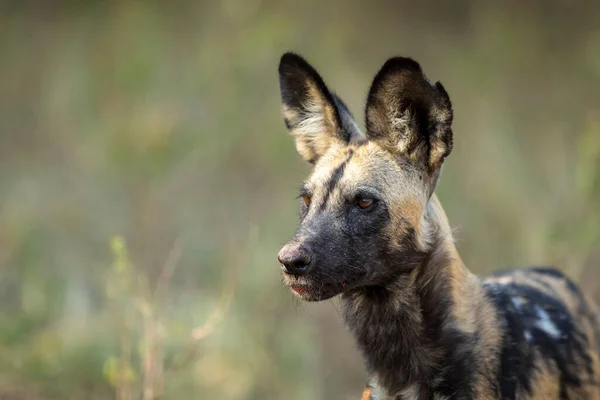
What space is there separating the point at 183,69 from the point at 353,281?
5.59 m

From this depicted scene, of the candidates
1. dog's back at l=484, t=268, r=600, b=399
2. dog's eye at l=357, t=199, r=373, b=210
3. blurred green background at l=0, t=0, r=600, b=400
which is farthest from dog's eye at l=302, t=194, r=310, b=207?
blurred green background at l=0, t=0, r=600, b=400

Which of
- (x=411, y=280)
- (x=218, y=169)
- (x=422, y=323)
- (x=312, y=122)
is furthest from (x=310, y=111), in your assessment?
(x=218, y=169)

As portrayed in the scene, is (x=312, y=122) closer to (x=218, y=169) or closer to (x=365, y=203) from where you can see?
(x=365, y=203)

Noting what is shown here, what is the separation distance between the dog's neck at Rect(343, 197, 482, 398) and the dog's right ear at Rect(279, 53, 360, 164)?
595mm

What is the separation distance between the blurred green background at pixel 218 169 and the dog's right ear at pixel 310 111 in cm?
108

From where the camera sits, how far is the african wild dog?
321 cm

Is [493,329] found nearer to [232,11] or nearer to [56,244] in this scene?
[56,244]

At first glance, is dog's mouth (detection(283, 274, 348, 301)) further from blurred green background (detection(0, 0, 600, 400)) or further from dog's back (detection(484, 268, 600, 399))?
blurred green background (detection(0, 0, 600, 400))

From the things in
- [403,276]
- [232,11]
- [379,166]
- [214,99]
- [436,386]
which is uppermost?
[232,11]

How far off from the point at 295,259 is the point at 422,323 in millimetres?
543

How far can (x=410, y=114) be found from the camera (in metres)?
3.44

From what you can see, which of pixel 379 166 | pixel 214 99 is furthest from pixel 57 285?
pixel 379 166

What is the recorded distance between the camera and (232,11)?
765cm

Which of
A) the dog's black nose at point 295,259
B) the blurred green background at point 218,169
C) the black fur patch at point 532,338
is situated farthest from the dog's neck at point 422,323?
the blurred green background at point 218,169
